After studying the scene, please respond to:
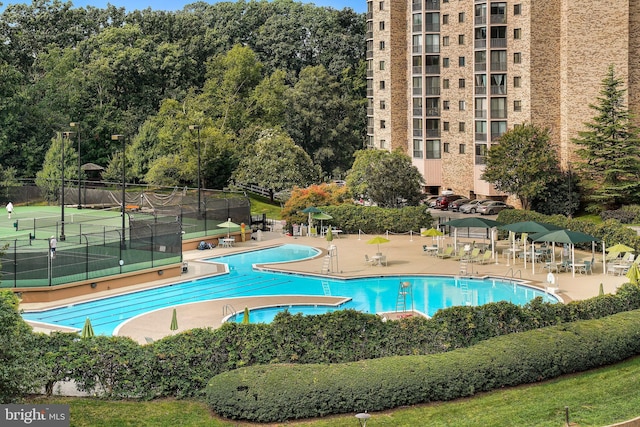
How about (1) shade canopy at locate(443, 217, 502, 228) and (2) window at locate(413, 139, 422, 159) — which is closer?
(1) shade canopy at locate(443, 217, 502, 228)

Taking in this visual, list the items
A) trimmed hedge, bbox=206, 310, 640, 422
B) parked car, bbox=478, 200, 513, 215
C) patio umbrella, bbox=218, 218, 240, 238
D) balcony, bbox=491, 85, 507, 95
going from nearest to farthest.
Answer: trimmed hedge, bbox=206, 310, 640, 422, patio umbrella, bbox=218, 218, 240, 238, parked car, bbox=478, 200, 513, 215, balcony, bbox=491, 85, 507, 95

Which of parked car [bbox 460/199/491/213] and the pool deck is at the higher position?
parked car [bbox 460/199/491/213]

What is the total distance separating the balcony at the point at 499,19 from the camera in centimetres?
6606

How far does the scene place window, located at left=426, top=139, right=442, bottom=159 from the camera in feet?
242

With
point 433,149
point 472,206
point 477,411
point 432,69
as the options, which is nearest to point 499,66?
point 432,69

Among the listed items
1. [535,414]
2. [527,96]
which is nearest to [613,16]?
[527,96]

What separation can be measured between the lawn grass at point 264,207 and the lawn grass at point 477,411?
42438 millimetres

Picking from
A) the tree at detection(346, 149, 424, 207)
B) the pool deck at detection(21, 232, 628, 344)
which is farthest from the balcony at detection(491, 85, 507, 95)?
the pool deck at detection(21, 232, 628, 344)

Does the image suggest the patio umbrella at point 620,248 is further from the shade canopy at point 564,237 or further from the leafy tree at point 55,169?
the leafy tree at point 55,169

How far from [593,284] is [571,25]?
29372mm

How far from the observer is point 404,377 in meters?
20.2

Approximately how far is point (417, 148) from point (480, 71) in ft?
30.6

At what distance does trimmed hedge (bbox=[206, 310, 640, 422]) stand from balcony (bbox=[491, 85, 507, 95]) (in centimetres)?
4451

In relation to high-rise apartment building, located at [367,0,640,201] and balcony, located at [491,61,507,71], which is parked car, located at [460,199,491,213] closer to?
high-rise apartment building, located at [367,0,640,201]
